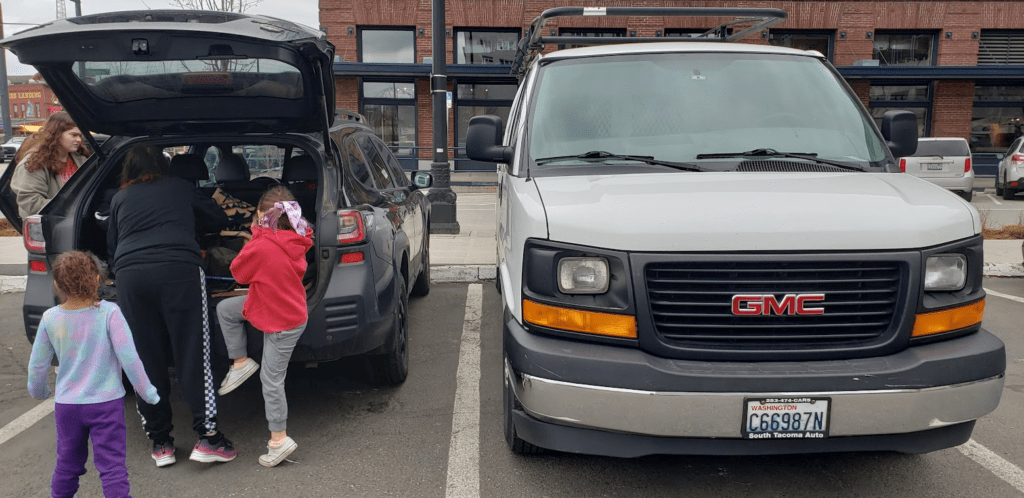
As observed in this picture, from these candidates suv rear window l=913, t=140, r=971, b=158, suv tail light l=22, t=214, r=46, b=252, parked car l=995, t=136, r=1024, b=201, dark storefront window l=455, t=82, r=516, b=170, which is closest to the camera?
suv tail light l=22, t=214, r=46, b=252

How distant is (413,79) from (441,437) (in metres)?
22.5

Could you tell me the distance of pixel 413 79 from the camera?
25.1m

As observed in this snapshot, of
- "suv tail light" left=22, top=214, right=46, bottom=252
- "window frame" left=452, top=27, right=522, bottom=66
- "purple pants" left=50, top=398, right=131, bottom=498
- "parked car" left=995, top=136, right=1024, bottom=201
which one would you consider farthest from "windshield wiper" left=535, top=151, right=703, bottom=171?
"window frame" left=452, top=27, right=522, bottom=66

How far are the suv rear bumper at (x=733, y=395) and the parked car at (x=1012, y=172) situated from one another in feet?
59.8

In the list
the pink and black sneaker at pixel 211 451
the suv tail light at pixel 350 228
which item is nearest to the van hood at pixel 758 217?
the suv tail light at pixel 350 228

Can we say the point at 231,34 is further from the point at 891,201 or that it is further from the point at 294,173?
the point at 891,201

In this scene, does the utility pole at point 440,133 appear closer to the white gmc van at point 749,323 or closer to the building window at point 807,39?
the white gmc van at point 749,323

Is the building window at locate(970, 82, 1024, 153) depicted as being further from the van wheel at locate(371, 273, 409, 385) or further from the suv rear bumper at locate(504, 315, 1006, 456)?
the suv rear bumper at locate(504, 315, 1006, 456)

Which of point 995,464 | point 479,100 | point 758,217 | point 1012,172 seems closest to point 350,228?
point 758,217

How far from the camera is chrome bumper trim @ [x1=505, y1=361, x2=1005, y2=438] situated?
105 inches

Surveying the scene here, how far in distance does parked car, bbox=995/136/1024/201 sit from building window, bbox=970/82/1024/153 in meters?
8.40

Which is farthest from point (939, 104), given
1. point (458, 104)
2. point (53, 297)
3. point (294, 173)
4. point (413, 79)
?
point (53, 297)

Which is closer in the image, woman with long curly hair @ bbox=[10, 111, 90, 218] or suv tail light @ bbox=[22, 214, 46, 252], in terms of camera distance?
suv tail light @ bbox=[22, 214, 46, 252]

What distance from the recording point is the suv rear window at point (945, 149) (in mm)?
16295
